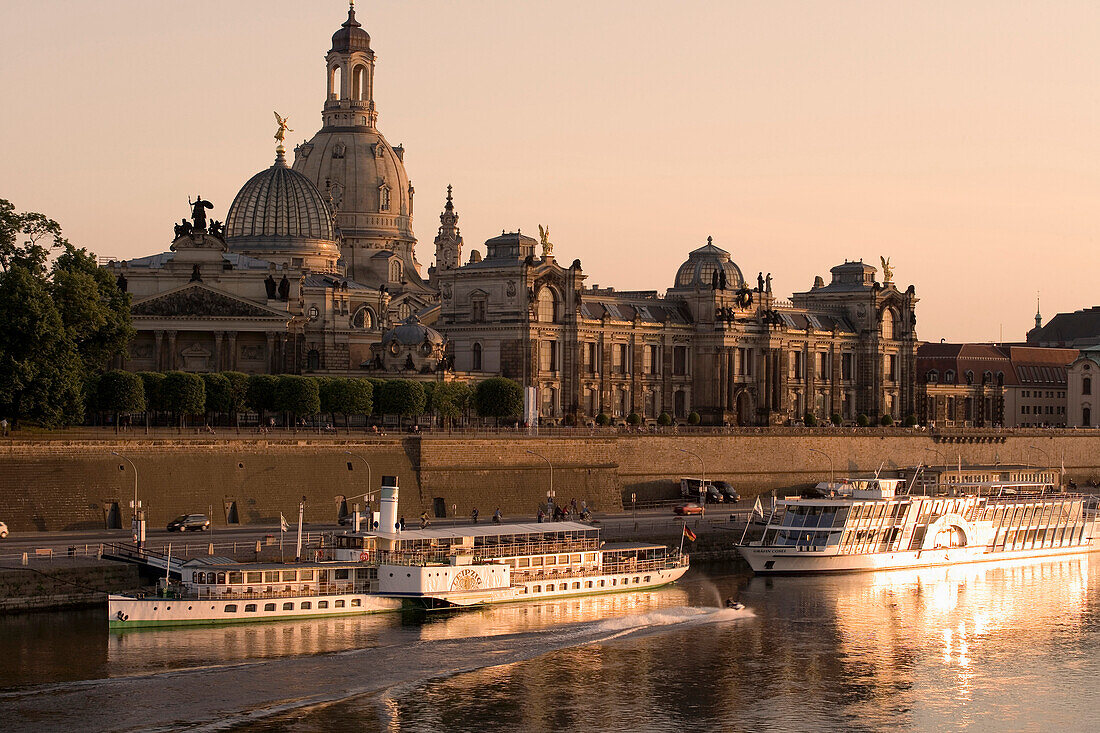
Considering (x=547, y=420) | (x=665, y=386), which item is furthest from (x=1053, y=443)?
(x=547, y=420)

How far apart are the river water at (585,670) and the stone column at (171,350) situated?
167 ft

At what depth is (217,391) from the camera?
96.2 m

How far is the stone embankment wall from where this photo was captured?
3036 inches

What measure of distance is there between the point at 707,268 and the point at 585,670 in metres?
91.5

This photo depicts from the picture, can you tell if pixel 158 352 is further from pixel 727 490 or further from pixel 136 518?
pixel 136 518

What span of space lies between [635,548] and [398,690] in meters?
22.5

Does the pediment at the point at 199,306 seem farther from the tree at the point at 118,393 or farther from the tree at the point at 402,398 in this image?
the tree at the point at 118,393

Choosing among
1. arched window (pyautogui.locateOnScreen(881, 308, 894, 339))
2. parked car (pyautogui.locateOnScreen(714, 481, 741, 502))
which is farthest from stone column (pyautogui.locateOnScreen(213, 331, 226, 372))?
arched window (pyautogui.locateOnScreen(881, 308, 894, 339))

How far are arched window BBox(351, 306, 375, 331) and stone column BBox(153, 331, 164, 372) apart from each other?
67.0 feet

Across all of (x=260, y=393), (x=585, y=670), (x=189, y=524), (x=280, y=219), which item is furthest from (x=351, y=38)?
(x=585, y=670)

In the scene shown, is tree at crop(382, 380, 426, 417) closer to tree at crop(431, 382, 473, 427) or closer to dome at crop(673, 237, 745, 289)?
tree at crop(431, 382, 473, 427)

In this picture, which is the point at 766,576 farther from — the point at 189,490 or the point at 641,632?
the point at 189,490

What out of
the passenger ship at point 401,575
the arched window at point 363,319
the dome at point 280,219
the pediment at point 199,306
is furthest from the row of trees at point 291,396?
the dome at point 280,219

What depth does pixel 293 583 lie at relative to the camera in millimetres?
63844
